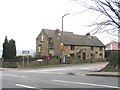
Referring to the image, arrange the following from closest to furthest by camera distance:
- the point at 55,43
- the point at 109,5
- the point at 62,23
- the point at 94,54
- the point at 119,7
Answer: the point at 119,7 < the point at 109,5 < the point at 62,23 < the point at 55,43 < the point at 94,54

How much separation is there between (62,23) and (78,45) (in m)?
30.8

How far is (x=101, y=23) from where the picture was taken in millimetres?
20938

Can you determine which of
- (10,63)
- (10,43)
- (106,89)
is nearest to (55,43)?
(10,43)

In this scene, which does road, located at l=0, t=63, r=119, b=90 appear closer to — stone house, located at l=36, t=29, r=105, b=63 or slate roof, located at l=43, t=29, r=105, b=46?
stone house, located at l=36, t=29, r=105, b=63

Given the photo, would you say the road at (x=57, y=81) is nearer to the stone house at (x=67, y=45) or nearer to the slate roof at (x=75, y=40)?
the stone house at (x=67, y=45)

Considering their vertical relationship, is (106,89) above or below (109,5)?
below

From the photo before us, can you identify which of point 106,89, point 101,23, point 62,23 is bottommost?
point 106,89

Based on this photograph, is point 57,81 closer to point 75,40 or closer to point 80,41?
point 75,40

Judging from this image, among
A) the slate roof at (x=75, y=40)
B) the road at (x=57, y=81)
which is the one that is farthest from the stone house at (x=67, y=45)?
the road at (x=57, y=81)

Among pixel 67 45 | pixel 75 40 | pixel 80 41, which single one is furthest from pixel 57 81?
pixel 80 41

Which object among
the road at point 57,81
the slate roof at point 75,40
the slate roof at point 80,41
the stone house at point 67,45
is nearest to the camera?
the road at point 57,81

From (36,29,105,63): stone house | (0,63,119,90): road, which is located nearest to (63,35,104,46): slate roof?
(36,29,105,63): stone house

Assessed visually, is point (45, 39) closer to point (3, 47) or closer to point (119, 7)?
point (3, 47)

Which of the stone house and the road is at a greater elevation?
the stone house
